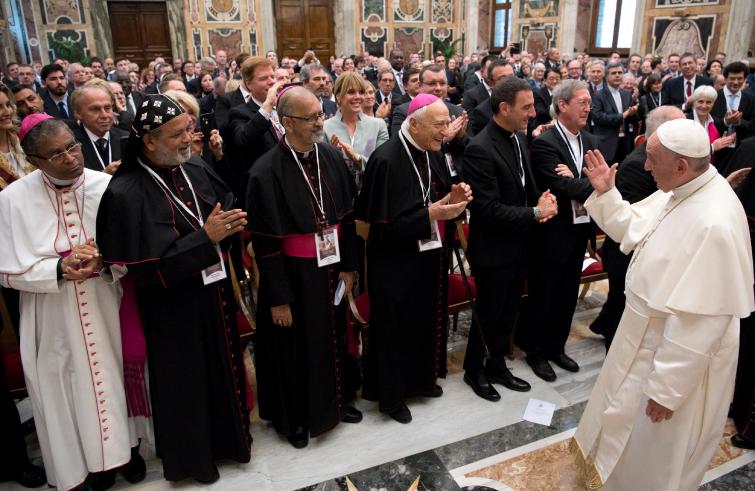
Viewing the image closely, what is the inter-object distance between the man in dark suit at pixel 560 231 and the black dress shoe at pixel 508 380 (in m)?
0.22

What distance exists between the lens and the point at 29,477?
9.45 ft

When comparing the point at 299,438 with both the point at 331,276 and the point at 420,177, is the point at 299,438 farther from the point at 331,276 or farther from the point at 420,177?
the point at 420,177

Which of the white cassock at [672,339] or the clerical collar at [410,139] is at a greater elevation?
the clerical collar at [410,139]

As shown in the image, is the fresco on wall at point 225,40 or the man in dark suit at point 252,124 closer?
the man in dark suit at point 252,124

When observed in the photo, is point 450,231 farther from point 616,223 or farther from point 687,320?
point 687,320

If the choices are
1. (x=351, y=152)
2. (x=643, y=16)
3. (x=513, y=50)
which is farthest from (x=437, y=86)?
(x=643, y=16)

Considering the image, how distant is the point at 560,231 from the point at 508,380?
3.42 feet

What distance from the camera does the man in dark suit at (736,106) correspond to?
20.5ft

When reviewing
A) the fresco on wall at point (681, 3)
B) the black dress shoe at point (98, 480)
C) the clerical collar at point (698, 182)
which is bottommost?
the black dress shoe at point (98, 480)

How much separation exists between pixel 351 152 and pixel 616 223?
188 centimetres

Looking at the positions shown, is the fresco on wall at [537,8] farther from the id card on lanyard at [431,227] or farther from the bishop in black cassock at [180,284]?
the bishop in black cassock at [180,284]

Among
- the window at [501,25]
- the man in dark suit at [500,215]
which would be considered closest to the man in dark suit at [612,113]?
the man in dark suit at [500,215]

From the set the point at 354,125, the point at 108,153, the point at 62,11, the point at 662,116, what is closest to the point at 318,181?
the point at 354,125

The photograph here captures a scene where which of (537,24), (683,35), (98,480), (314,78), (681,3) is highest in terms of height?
(681,3)
